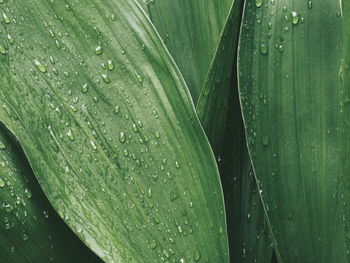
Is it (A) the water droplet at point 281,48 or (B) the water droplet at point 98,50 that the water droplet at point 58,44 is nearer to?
(B) the water droplet at point 98,50

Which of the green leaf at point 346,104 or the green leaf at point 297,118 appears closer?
the green leaf at point 346,104

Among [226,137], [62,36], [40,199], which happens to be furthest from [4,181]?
[226,137]

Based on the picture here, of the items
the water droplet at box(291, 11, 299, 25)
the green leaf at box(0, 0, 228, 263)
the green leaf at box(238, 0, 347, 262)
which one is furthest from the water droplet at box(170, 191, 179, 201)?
the water droplet at box(291, 11, 299, 25)

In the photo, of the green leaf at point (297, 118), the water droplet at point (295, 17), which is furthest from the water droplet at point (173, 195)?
the water droplet at point (295, 17)

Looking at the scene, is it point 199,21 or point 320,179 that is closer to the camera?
point 320,179

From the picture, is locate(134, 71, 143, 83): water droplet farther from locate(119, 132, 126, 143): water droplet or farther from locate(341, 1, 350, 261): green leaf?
locate(341, 1, 350, 261): green leaf

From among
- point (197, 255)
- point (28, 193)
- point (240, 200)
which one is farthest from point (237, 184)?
point (28, 193)

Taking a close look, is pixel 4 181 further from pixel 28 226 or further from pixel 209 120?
pixel 209 120
